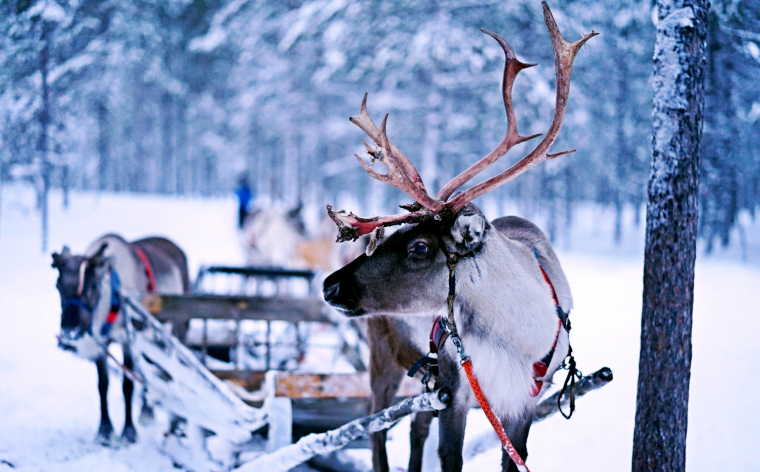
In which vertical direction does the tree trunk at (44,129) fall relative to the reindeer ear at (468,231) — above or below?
above

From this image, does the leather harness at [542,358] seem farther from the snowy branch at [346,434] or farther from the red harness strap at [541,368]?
the snowy branch at [346,434]

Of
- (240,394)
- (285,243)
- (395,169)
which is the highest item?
(395,169)

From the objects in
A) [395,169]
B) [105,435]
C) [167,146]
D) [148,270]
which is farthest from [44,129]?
[167,146]

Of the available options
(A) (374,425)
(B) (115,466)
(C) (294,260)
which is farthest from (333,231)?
(A) (374,425)

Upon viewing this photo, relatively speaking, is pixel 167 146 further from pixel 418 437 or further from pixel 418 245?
pixel 418 245

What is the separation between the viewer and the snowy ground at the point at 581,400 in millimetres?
3445

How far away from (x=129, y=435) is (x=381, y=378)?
2483 mm

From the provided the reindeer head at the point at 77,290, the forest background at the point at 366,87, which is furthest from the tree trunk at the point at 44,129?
the reindeer head at the point at 77,290

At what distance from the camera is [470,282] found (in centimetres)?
238

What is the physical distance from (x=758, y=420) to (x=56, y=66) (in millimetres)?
7263

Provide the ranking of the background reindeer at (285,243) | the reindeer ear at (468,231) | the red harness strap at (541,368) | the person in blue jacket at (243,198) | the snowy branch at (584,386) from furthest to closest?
1. the person in blue jacket at (243,198)
2. the background reindeer at (285,243)
3. the snowy branch at (584,386)
4. the red harness strap at (541,368)
5. the reindeer ear at (468,231)

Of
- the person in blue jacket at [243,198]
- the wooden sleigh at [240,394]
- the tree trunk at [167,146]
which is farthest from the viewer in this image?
the tree trunk at [167,146]

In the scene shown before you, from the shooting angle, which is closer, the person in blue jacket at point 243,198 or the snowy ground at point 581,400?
the snowy ground at point 581,400

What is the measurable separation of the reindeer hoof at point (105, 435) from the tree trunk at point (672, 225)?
4047 mm
